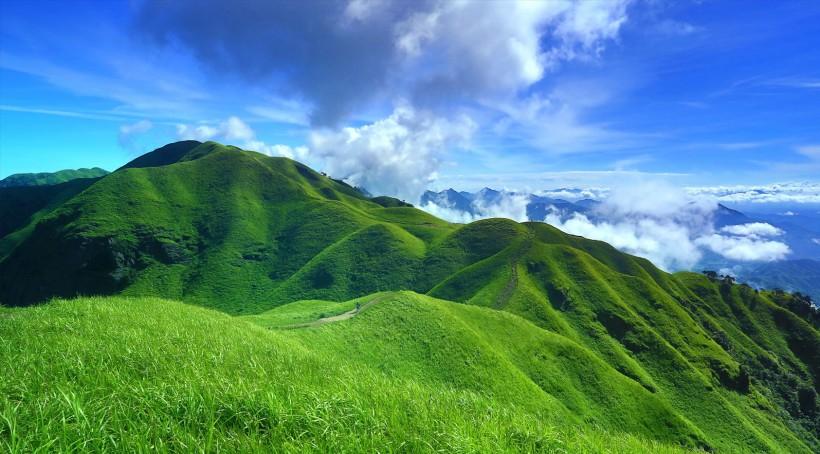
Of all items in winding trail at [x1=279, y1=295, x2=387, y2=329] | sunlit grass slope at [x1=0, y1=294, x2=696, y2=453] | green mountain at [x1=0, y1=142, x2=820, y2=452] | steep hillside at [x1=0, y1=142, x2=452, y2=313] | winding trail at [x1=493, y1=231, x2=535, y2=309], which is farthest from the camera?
steep hillside at [x1=0, y1=142, x2=452, y2=313]

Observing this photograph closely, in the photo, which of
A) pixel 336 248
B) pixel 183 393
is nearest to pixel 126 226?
pixel 336 248

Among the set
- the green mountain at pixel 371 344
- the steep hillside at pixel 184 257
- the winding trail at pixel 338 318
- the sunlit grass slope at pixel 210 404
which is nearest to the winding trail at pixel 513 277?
the green mountain at pixel 371 344

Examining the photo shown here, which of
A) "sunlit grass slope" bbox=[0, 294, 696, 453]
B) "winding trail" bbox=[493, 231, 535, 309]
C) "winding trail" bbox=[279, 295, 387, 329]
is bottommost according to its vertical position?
"winding trail" bbox=[493, 231, 535, 309]

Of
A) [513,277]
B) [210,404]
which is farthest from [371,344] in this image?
[513,277]

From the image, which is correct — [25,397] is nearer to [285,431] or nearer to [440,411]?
[285,431]

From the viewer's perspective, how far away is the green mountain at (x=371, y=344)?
7.86 metres

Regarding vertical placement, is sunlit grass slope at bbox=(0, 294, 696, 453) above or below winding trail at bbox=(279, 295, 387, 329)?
above

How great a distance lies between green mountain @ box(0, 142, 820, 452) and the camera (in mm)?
7855

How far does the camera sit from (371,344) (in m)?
43.8

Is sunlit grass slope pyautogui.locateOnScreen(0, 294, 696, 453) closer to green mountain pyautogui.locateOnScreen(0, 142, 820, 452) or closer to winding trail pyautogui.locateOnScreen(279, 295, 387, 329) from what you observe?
green mountain pyautogui.locateOnScreen(0, 142, 820, 452)

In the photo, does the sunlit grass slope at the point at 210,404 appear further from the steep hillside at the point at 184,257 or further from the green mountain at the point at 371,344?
the steep hillside at the point at 184,257

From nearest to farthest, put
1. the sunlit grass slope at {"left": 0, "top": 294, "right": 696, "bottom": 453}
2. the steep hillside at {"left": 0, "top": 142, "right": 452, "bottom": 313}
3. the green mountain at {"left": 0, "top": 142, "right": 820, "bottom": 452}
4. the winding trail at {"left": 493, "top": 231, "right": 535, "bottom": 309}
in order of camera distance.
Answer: the sunlit grass slope at {"left": 0, "top": 294, "right": 696, "bottom": 453}
the green mountain at {"left": 0, "top": 142, "right": 820, "bottom": 452}
the winding trail at {"left": 493, "top": 231, "right": 535, "bottom": 309}
the steep hillside at {"left": 0, "top": 142, "right": 452, "bottom": 313}

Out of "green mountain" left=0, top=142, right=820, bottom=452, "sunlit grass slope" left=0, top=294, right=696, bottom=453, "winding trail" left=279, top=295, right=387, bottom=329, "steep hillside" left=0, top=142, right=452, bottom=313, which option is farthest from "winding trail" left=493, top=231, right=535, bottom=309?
"sunlit grass slope" left=0, top=294, right=696, bottom=453

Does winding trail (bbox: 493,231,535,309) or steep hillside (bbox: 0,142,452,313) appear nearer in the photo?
winding trail (bbox: 493,231,535,309)
